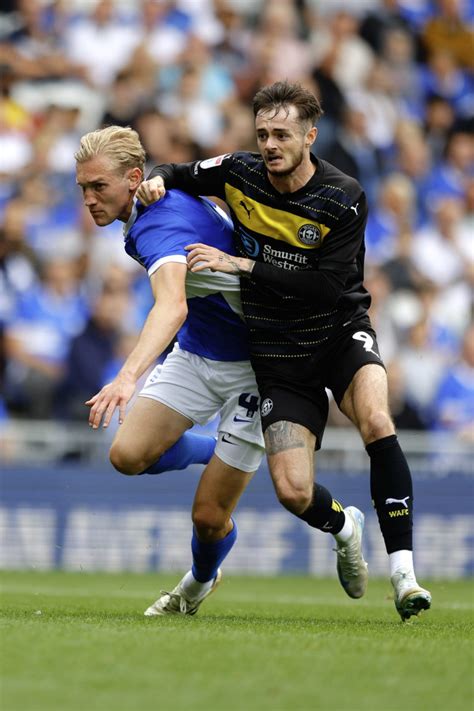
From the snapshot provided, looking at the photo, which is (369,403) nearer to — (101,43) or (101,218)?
(101,218)

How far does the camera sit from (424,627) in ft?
20.1

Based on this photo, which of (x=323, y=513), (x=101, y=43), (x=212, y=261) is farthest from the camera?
(x=101, y=43)

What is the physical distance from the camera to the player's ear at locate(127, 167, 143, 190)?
640 cm

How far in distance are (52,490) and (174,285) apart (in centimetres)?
648

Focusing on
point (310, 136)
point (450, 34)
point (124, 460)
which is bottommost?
point (124, 460)

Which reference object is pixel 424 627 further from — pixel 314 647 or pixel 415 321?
pixel 415 321

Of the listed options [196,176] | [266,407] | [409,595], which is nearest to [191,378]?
[266,407]

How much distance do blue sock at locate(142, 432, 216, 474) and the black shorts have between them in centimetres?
58

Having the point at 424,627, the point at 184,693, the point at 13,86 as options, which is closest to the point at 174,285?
the point at 424,627

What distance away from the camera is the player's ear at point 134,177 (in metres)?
6.40

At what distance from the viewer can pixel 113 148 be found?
632 cm

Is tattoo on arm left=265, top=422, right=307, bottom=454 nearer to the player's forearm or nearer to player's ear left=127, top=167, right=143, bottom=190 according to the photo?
the player's forearm

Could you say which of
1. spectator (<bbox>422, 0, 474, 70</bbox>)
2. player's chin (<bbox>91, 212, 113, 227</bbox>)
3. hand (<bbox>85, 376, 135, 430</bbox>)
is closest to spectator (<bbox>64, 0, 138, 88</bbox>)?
spectator (<bbox>422, 0, 474, 70</bbox>)

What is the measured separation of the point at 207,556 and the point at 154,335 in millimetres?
1625
